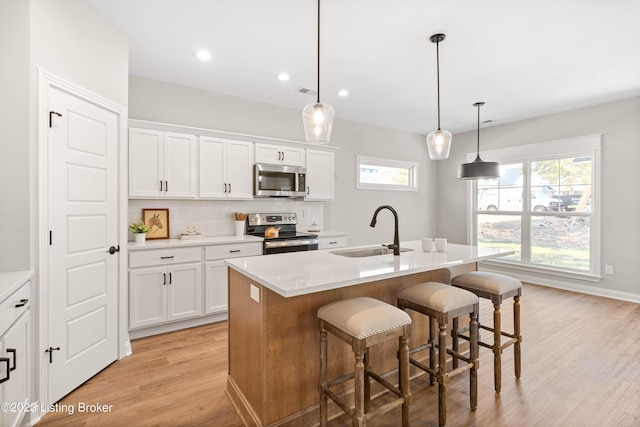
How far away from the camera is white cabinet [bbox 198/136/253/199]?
3.70 meters

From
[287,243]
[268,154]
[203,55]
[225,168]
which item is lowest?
[287,243]

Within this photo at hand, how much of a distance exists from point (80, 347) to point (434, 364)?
260 cm

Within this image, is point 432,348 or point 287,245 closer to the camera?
point 432,348

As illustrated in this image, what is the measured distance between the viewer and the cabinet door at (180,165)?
347cm

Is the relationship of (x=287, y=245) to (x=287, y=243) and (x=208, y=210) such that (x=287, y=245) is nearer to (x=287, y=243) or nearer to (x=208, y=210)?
(x=287, y=243)

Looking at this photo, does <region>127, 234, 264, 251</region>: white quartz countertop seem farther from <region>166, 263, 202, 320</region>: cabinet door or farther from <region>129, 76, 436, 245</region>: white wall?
<region>129, 76, 436, 245</region>: white wall

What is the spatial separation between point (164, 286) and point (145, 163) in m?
1.31

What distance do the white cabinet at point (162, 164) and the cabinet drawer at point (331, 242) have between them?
1.75 m

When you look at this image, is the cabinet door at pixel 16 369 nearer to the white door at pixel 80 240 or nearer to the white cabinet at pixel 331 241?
the white door at pixel 80 240

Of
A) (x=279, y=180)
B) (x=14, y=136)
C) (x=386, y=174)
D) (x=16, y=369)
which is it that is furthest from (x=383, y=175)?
(x=16, y=369)

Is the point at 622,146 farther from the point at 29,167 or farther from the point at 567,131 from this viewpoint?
the point at 29,167

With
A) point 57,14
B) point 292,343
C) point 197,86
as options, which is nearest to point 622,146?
point 292,343

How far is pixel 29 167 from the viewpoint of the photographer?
1.90m

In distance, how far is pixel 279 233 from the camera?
432 cm
